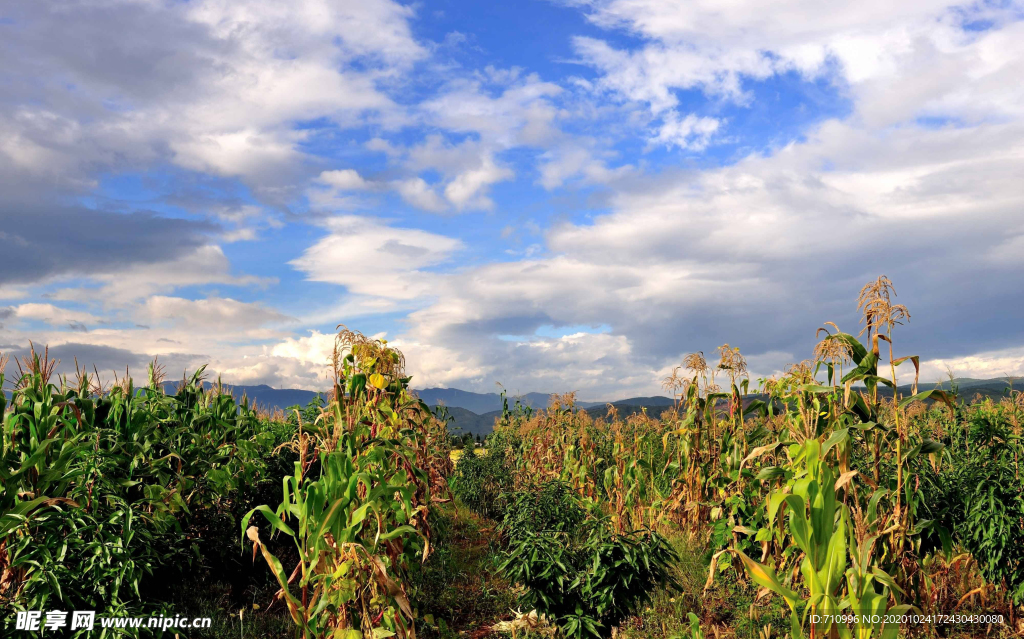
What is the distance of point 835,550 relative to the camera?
135 inches

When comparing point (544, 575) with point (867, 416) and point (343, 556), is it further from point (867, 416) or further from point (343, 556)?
point (867, 416)

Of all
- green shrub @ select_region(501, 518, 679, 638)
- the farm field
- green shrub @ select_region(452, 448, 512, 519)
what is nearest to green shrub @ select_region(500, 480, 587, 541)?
the farm field

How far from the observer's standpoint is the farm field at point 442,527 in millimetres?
3727

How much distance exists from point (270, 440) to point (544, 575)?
3677 millimetres

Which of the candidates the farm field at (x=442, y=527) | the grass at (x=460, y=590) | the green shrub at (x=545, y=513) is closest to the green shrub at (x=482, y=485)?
the grass at (x=460, y=590)

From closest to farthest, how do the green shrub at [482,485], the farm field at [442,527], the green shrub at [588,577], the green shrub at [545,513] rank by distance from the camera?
the farm field at [442,527] < the green shrub at [588,577] < the green shrub at [545,513] < the green shrub at [482,485]

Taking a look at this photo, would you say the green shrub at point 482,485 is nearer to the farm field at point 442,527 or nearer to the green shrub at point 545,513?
the farm field at point 442,527

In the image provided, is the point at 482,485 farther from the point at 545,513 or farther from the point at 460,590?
the point at 545,513

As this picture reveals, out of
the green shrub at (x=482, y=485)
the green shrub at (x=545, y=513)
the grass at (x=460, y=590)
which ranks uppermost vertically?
the green shrub at (x=545, y=513)

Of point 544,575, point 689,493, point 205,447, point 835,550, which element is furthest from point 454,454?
point 835,550

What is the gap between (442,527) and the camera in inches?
270

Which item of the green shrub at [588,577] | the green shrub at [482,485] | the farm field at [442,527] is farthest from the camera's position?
the green shrub at [482,485]

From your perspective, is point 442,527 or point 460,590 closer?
point 460,590

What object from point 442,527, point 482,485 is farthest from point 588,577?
point 482,485
